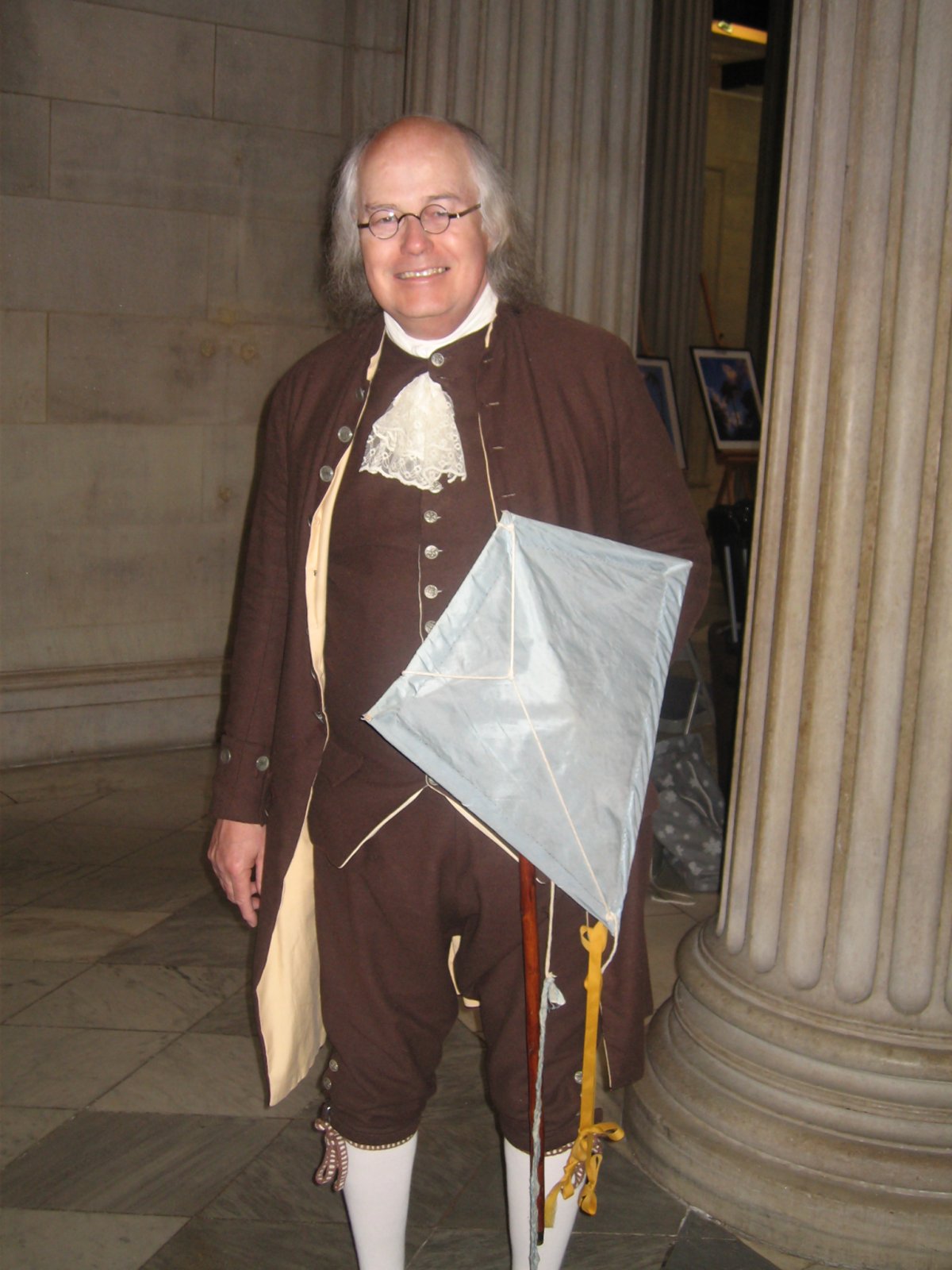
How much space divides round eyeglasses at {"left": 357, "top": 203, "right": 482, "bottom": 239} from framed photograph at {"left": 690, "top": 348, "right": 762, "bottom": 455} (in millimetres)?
6186

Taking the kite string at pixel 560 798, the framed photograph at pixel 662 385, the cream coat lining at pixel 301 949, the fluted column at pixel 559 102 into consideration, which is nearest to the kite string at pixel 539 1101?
the kite string at pixel 560 798

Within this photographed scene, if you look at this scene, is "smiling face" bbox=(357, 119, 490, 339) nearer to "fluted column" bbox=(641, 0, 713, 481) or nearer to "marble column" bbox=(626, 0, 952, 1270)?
"marble column" bbox=(626, 0, 952, 1270)

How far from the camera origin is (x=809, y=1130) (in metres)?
2.35

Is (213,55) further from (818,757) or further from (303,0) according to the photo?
(818,757)

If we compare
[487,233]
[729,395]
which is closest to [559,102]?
[487,233]

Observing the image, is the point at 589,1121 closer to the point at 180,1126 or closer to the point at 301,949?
the point at 301,949

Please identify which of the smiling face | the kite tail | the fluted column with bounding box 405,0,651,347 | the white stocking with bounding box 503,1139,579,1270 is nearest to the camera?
the kite tail

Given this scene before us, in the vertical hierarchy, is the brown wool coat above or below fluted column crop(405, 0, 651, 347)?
below

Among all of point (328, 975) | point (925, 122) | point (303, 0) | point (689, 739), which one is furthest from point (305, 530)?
point (303, 0)

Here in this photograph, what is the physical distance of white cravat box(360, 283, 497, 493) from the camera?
1774 mm

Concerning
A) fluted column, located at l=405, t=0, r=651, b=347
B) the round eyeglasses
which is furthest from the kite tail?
fluted column, located at l=405, t=0, r=651, b=347

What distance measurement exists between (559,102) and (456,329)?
1747 mm

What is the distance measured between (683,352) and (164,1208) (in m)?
9.67

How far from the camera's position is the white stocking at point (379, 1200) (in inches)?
77.0
